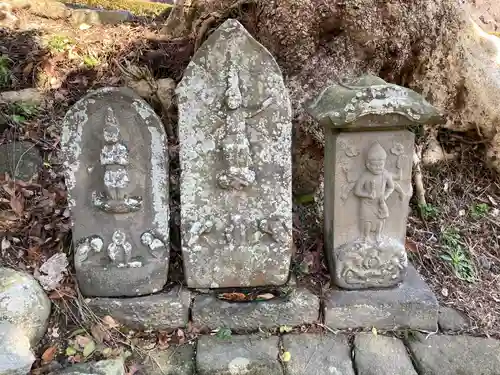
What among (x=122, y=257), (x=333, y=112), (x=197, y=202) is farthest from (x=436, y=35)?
(x=122, y=257)

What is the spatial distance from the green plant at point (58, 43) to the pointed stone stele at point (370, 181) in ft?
9.05

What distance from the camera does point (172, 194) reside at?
3080 millimetres

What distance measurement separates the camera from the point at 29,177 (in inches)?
125

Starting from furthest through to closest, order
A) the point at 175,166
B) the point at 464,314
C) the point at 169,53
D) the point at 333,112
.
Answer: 1. the point at 169,53
2. the point at 175,166
3. the point at 464,314
4. the point at 333,112

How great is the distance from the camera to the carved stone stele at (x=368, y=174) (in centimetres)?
234

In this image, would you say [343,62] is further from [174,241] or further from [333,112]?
[174,241]

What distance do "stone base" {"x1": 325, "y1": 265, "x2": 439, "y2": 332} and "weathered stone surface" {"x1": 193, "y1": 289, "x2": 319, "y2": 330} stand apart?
12cm

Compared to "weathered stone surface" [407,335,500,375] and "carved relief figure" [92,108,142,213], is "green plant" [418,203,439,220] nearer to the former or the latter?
"weathered stone surface" [407,335,500,375]

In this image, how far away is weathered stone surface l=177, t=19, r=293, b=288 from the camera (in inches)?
94.6

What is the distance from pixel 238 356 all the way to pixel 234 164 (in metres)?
1.02

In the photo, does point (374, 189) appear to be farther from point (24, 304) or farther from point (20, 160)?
point (20, 160)

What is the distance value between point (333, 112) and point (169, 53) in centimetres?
236

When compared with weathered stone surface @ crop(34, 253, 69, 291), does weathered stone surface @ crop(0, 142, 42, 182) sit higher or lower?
higher

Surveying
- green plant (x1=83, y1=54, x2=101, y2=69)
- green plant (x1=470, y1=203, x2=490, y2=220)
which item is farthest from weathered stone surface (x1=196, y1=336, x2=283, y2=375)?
green plant (x1=83, y1=54, x2=101, y2=69)
